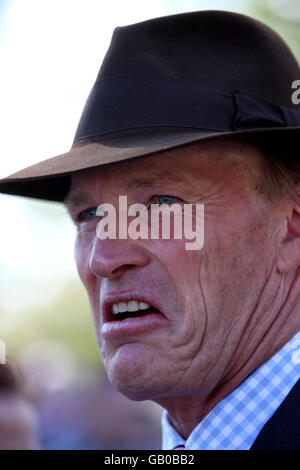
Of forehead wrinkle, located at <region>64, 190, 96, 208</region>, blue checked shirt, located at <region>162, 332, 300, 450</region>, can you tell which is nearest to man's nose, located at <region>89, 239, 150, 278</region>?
forehead wrinkle, located at <region>64, 190, 96, 208</region>

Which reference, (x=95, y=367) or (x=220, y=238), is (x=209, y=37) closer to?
(x=220, y=238)

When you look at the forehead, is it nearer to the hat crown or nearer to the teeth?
Result: the hat crown

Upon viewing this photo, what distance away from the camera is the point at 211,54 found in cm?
246

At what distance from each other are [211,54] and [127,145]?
434mm

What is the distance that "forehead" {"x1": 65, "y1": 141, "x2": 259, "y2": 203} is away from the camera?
7.80 ft

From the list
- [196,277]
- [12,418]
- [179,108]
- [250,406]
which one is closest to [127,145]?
[179,108]

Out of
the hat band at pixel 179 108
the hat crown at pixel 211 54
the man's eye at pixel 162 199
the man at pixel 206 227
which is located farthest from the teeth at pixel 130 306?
the hat crown at pixel 211 54

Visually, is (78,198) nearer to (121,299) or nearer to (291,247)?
(121,299)

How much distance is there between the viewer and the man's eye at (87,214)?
2672mm

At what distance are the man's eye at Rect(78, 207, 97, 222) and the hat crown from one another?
46 cm

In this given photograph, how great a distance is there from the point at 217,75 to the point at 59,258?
17.7 feet
